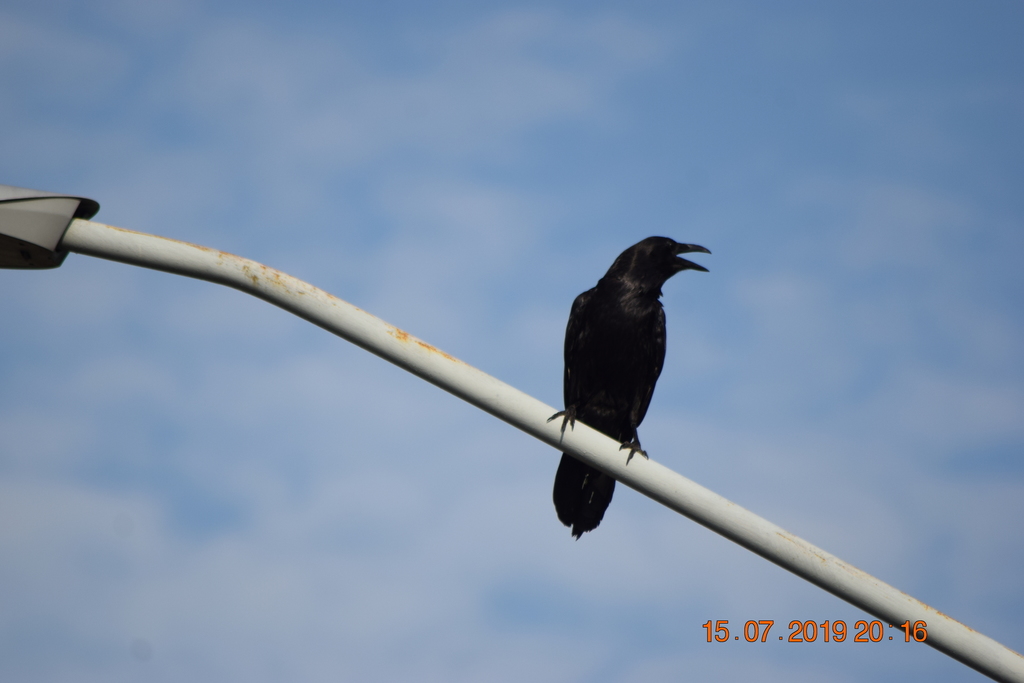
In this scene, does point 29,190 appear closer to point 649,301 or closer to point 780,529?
point 780,529

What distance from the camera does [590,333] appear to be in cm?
621

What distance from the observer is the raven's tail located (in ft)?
18.0

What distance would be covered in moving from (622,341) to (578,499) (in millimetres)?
1167

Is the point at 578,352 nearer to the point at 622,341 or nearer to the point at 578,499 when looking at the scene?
the point at 622,341

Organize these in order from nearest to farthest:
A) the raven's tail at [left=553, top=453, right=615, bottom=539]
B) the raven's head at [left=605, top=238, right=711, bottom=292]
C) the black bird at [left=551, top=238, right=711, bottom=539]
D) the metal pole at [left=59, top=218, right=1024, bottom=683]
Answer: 1. the metal pole at [left=59, top=218, right=1024, bottom=683]
2. the raven's tail at [left=553, top=453, right=615, bottom=539]
3. the black bird at [left=551, top=238, right=711, bottom=539]
4. the raven's head at [left=605, top=238, right=711, bottom=292]

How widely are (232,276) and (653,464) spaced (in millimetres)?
1310

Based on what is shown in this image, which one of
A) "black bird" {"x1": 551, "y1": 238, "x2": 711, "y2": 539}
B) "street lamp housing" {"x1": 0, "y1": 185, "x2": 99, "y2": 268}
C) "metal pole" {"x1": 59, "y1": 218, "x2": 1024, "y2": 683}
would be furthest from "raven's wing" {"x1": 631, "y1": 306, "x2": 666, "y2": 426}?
"street lamp housing" {"x1": 0, "y1": 185, "x2": 99, "y2": 268}

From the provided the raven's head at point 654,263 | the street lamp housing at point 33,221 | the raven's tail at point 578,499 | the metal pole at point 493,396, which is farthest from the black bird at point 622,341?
the street lamp housing at point 33,221

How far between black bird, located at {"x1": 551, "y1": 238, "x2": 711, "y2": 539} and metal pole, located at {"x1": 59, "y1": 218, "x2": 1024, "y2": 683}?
325 cm

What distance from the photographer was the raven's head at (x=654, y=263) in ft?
20.7

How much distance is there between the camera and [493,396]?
2557 millimetres

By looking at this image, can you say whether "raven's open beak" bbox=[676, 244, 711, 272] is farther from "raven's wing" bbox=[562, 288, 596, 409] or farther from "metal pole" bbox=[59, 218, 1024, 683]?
"metal pole" bbox=[59, 218, 1024, 683]

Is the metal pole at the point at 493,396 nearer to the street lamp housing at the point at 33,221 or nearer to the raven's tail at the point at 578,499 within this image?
the street lamp housing at the point at 33,221

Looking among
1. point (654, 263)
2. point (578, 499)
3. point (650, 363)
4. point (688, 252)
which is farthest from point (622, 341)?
point (578, 499)
